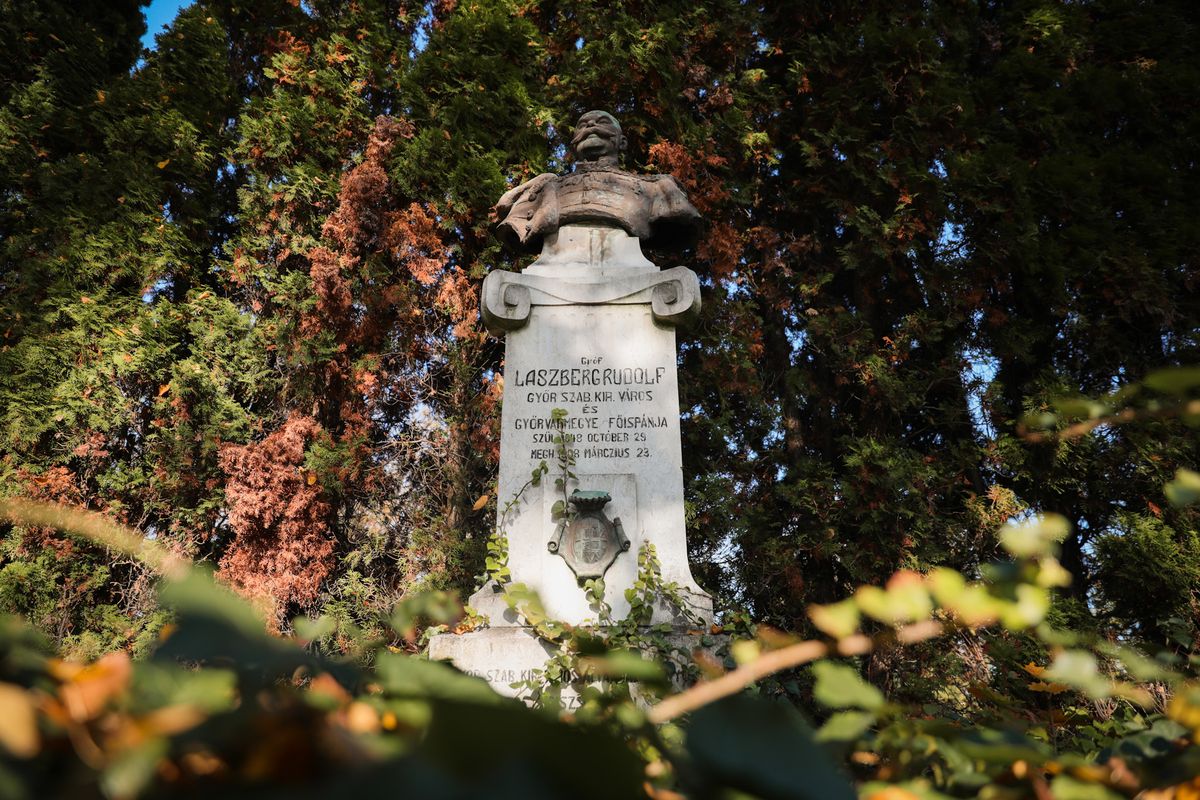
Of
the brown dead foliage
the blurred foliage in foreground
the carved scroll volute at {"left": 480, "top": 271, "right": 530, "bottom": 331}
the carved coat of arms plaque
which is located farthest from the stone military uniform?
the blurred foliage in foreground

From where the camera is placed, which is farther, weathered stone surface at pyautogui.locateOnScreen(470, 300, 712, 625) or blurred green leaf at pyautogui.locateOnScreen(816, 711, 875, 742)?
weathered stone surface at pyautogui.locateOnScreen(470, 300, 712, 625)

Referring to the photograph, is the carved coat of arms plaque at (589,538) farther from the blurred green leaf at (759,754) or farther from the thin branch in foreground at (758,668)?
the blurred green leaf at (759,754)

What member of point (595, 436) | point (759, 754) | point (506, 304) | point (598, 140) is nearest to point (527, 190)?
point (598, 140)

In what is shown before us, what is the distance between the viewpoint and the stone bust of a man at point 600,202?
4363mm

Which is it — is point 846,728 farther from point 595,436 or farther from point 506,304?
point 506,304

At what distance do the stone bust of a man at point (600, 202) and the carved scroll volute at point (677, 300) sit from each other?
0.66 m

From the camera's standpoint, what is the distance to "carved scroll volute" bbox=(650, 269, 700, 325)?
12.6ft

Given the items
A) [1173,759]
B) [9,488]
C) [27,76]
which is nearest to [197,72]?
[27,76]

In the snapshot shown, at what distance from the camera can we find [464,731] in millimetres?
349

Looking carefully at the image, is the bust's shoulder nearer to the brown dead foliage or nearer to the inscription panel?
the inscription panel

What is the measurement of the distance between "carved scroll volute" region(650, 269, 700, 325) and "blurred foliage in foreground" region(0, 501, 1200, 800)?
3.09 metres

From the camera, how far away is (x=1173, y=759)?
0.64 meters

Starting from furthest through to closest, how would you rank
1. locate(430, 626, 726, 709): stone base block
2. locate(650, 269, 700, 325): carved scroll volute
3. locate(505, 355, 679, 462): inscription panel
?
locate(650, 269, 700, 325): carved scroll volute
locate(505, 355, 679, 462): inscription panel
locate(430, 626, 726, 709): stone base block

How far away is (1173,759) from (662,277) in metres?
3.43
